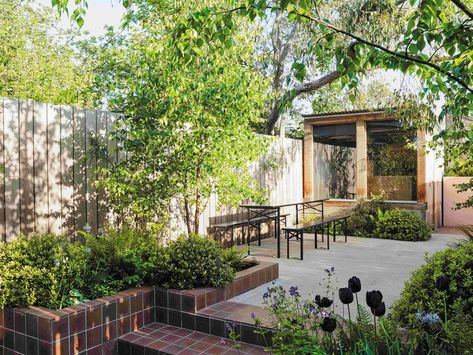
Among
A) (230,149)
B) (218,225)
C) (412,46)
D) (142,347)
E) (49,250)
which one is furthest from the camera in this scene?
(218,225)

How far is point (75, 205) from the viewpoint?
5.11 meters

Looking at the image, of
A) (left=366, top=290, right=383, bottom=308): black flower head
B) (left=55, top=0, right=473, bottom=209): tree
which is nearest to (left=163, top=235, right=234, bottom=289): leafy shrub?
(left=55, top=0, right=473, bottom=209): tree

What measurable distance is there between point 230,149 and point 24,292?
2.73 metres

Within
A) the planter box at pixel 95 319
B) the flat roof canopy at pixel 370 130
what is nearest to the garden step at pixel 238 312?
the planter box at pixel 95 319

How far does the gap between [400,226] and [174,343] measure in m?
6.84

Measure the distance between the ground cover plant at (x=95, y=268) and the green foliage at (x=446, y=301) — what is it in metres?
1.85

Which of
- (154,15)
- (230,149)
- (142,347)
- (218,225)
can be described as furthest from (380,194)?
(142,347)

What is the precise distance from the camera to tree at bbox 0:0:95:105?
1012cm

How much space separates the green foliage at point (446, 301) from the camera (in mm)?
2416

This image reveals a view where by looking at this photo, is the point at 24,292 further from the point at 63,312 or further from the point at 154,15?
the point at 154,15

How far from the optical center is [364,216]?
9703 mm

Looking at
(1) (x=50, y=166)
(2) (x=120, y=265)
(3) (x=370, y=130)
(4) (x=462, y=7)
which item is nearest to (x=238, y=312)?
(2) (x=120, y=265)

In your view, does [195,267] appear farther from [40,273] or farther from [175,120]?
[175,120]

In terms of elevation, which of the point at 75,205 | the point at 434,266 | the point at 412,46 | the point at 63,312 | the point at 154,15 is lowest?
the point at 63,312
